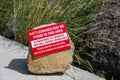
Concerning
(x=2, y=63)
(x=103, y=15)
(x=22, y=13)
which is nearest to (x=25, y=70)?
(x=2, y=63)

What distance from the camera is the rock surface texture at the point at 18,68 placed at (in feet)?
9.61

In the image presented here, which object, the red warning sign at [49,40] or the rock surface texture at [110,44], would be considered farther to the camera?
the rock surface texture at [110,44]

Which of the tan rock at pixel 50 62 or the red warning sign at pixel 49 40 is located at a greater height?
the red warning sign at pixel 49 40

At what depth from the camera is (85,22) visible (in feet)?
11.5

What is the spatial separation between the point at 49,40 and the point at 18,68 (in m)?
0.37

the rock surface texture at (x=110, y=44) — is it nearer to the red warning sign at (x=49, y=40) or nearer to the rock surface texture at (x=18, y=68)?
the rock surface texture at (x=18, y=68)

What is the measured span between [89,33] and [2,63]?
34.2 inches

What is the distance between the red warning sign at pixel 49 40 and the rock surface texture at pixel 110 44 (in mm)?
484

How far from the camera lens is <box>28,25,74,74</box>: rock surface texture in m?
2.88

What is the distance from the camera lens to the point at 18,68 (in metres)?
3.03

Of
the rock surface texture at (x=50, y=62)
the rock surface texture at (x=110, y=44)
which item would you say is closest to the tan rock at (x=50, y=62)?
the rock surface texture at (x=50, y=62)

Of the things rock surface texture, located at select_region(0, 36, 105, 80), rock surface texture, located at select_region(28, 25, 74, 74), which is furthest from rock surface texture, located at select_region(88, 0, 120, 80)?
rock surface texture, located at select_region(28, 25, 74, 74)

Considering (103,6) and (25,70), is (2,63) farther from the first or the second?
(103,6)

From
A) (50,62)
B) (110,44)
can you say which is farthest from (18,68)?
(110,44)
